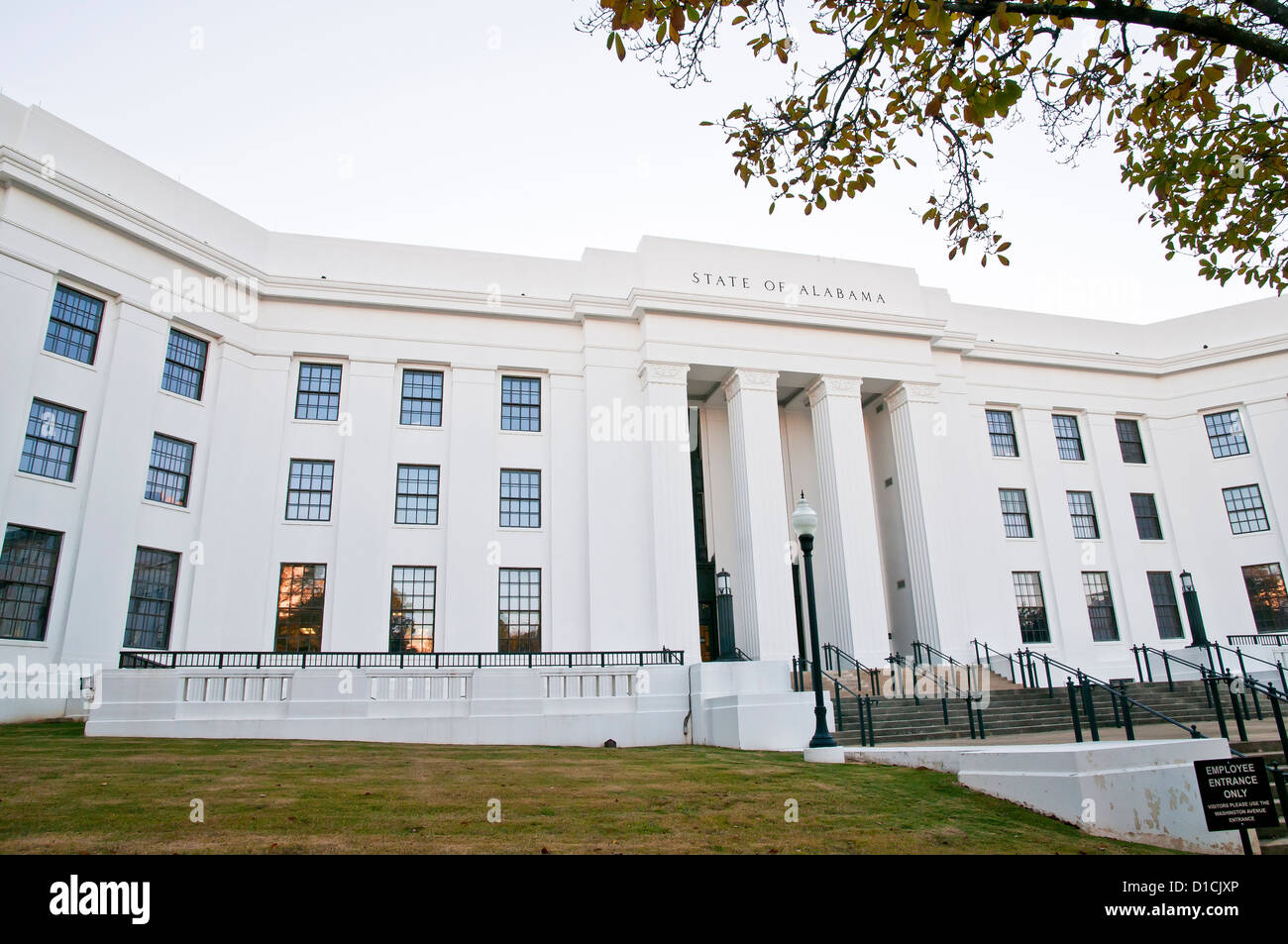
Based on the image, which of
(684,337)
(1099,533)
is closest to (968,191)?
(684,337)

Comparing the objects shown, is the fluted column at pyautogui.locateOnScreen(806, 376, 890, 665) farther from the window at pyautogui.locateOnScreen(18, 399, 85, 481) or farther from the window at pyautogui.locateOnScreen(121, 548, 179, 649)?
the window at pyautogui.locateOnScreen(18, 399, 85, 481)

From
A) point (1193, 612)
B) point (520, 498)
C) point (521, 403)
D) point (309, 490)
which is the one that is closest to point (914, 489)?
point (1193, 612)

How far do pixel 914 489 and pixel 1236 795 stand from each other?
21.9m

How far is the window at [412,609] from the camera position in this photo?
2378 centimetres

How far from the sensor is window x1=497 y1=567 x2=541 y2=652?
960 inches

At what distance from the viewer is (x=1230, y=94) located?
9.84 meters

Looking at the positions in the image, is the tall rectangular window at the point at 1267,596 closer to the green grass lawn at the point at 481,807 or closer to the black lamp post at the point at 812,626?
the black lamp post at the point at 812,626

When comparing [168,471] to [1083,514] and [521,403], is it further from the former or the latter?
[1083,514]

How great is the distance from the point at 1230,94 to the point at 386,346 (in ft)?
72.0

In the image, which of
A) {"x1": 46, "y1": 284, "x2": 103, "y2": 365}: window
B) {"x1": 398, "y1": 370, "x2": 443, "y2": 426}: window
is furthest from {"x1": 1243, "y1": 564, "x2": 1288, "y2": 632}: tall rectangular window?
{"x1": 46, "y1": 284, "x2": 103, "y2": 365}: window

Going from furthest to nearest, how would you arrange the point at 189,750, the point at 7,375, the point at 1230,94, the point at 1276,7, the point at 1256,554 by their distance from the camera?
the point at 1256,554 → the point at 7,375 → the point at 189,750 → the point at 1230,94 → the point at 1276,7

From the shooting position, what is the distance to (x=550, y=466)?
26.2m
